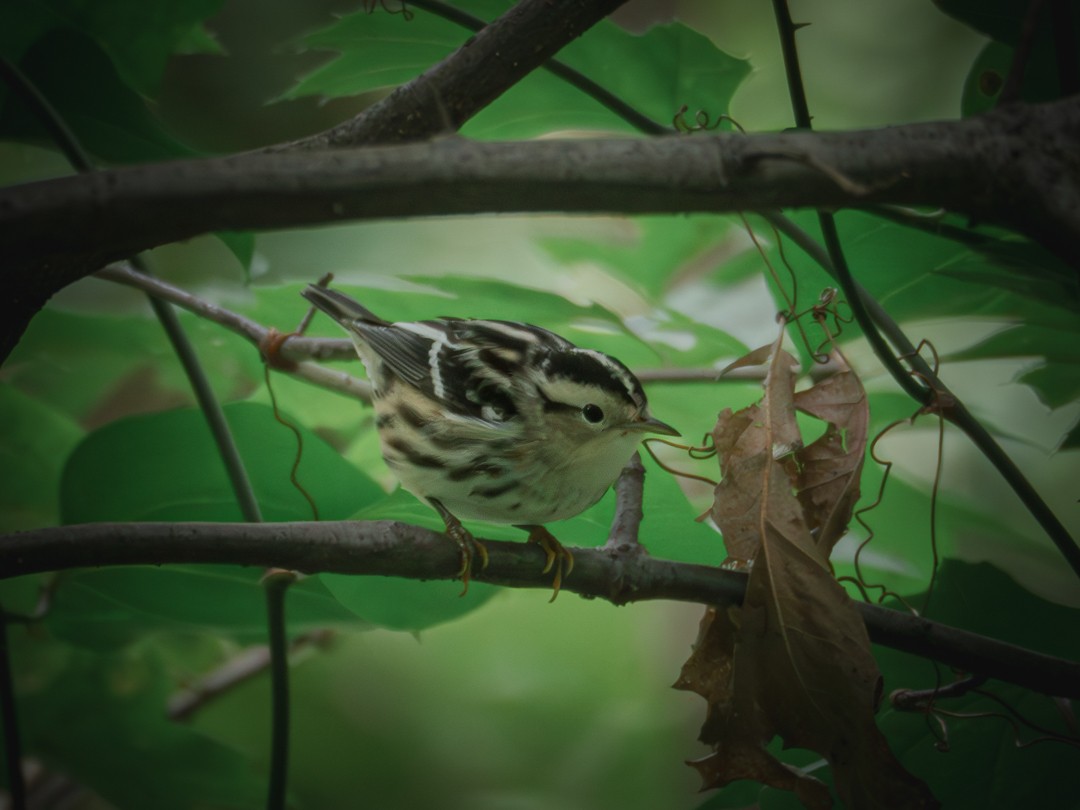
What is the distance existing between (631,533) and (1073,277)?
43 cm

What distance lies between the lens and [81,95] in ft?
2.74

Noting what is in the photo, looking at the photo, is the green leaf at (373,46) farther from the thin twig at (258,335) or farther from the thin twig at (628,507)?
the thin twig at (628,507)

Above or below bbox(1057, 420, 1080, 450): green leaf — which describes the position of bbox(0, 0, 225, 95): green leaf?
above

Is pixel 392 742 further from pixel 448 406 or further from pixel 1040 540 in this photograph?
pixel 1040 540

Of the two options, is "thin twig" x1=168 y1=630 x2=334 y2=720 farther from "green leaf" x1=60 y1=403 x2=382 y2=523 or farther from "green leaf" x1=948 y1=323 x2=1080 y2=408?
"green leaf" x1=948 y1=323 x2=1080 y2=408

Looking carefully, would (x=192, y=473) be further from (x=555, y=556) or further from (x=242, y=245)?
(x=555, y=556)

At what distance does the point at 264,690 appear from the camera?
1.59 metres

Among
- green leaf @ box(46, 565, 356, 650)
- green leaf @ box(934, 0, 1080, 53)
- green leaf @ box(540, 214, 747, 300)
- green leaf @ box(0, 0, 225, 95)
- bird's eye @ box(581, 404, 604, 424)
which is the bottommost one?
green leaf @ box(46, 565, 356, 650)

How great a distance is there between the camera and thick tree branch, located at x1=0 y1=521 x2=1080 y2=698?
2.14ft

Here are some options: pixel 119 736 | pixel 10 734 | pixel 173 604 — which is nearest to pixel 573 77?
pixel 173 604

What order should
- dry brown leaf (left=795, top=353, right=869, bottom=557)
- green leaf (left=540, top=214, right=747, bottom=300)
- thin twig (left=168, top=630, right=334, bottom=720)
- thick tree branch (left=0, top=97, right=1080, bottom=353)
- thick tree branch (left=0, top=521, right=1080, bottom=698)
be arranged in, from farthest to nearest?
thin twig (left=168, top=630, right=334, bottom=720)
green leaf (left=540, top=214, right=747, bottom=300)
dry brown leaf (left=795, top=353, right=869, bottom=557)
thick tree branch (left=0, top=521, right=1080, bottom=698)
thick tree branch (left=0, top=97, right=1080, bottom=353)

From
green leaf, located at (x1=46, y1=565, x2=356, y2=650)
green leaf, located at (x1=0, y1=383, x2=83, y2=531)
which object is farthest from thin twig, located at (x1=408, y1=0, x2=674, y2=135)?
green leaf, located at (x1=0, y1=383, x2=83, y2=531)

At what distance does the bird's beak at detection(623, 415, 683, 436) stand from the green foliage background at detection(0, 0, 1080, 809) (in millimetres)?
66

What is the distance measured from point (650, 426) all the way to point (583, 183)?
0.51 metres
